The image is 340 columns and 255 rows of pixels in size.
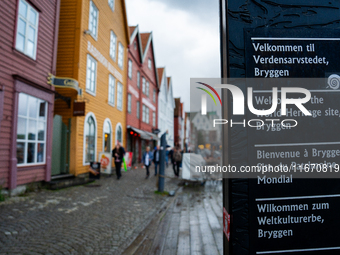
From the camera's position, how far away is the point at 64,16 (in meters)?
12.4

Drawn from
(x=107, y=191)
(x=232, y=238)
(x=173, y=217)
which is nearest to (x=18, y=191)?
(x=107, y=191)

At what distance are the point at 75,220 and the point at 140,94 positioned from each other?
1916cm

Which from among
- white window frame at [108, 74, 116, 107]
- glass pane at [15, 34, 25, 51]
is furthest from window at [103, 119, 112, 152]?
glass pane at [15, 34, 25, 51]

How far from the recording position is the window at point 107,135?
50.6 feet

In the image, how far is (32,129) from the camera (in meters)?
8.75

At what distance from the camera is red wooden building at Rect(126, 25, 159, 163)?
829 inches

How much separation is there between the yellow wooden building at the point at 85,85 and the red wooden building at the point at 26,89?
50.2 inches

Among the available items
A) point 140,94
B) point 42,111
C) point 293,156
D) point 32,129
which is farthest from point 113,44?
point 293,156

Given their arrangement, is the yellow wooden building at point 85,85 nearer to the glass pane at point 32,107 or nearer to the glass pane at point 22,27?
the glass pane at point 32,107

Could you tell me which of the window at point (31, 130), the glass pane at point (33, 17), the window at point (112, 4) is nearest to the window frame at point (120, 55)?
the window at point (112, 4)

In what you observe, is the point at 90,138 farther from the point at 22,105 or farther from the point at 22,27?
the point at 22,27

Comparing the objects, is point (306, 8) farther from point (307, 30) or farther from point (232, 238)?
point (232, 238)

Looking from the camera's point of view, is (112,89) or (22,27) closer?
(22,27)

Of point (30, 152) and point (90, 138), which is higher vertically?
point (90, 138)
